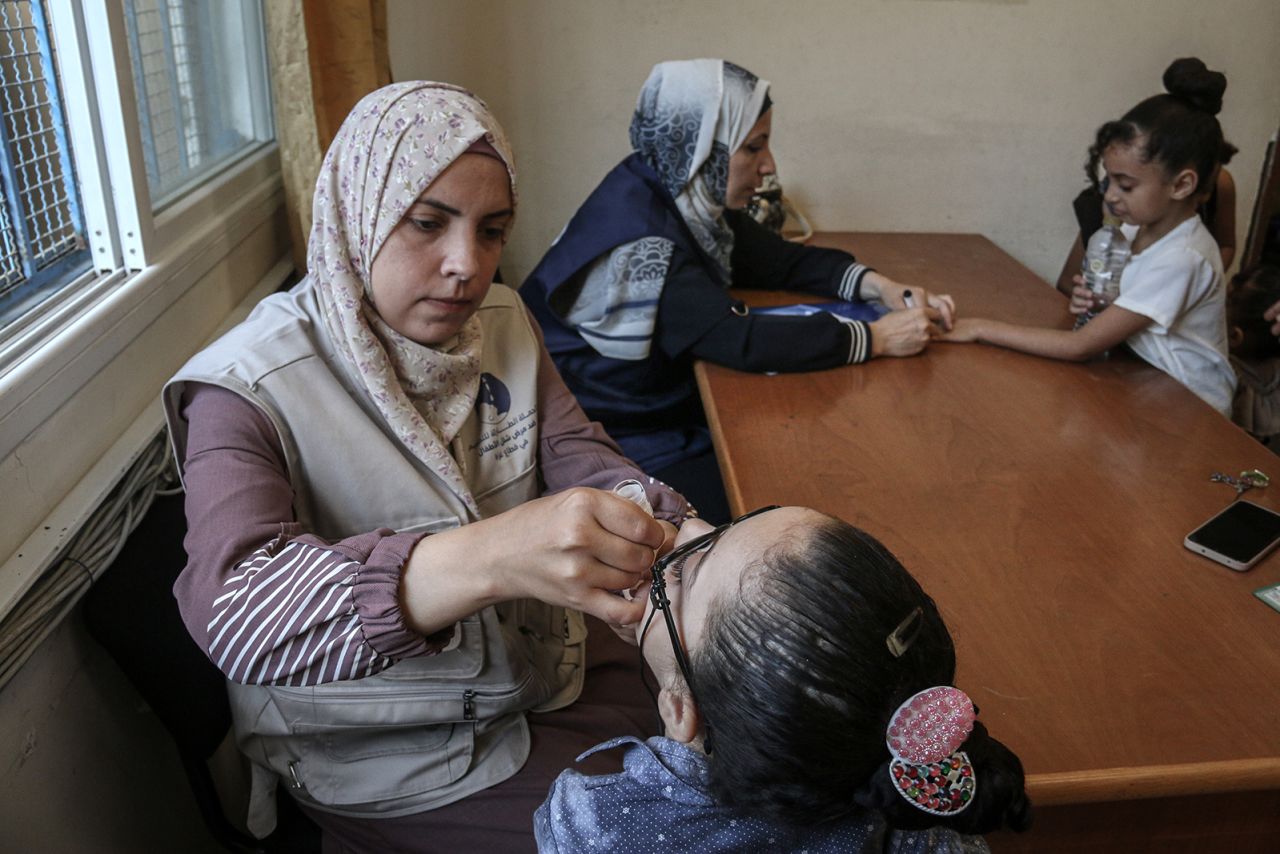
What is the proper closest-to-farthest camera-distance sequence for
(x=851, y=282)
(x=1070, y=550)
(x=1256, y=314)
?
(x=1070, y=550) < (x=851, y=282) < (x=1256, y=314)

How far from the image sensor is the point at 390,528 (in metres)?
1.36

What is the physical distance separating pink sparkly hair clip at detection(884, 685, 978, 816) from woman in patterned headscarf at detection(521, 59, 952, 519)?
1.31 meters

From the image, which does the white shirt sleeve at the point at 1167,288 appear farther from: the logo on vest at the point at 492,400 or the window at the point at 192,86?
the window at the point at 192,86

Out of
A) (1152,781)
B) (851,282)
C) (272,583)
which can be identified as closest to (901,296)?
(851,282)

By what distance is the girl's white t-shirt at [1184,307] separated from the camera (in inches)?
85.4

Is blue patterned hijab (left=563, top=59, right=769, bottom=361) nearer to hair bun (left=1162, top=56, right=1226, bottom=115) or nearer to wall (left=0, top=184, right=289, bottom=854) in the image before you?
wall (left=0, top=184, right=289, bottom=854)

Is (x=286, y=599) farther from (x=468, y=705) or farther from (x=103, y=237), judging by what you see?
(x=103, y=237)

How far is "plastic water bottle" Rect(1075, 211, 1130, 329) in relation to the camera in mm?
2320

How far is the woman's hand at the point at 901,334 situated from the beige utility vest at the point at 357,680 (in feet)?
3.88

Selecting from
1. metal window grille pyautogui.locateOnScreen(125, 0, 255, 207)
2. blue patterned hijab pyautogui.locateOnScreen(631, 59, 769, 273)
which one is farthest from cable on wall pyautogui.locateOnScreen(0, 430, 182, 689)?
blue patterned hijab pyautogui.locateOnScreen(631, 59, 769, 273)

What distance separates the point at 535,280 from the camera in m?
2.39

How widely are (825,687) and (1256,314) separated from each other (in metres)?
2.56

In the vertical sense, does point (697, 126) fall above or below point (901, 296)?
above

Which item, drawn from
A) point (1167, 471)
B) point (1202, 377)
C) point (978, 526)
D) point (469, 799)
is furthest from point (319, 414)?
point (1202, 377)
